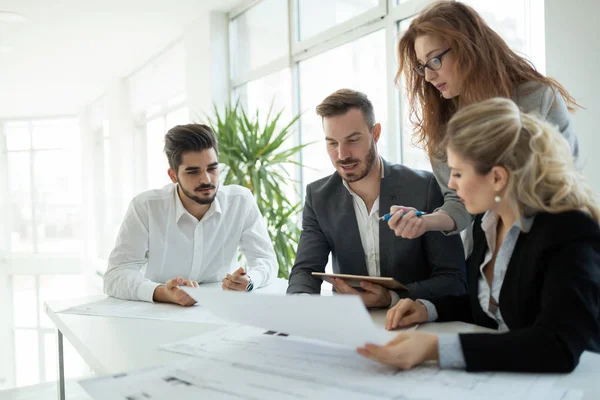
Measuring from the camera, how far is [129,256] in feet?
7.38

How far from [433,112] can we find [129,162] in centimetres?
830

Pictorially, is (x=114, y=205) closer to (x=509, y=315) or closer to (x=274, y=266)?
(x=274, y=266)

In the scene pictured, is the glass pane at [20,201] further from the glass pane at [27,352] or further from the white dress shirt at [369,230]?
the white dress shirt at [369,230]

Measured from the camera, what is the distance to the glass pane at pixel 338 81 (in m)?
4.04

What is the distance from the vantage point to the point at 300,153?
16.8ft

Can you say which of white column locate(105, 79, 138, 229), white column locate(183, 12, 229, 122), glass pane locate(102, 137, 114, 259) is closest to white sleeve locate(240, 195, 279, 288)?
white column locate(183, 12, 229, 122)

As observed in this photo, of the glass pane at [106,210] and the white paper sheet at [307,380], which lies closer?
the white paper sheet at [307,380]

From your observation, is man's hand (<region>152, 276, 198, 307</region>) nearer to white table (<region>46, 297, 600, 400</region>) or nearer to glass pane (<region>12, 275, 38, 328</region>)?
white table (<region>46, 297, 600, 400</region>)

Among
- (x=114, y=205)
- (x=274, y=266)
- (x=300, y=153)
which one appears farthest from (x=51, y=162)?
(x=274, y=266)

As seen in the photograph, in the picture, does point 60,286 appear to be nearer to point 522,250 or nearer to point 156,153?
point 156,153

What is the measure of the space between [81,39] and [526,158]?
6.78 meters

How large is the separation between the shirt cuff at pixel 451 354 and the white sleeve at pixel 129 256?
50.6 inches

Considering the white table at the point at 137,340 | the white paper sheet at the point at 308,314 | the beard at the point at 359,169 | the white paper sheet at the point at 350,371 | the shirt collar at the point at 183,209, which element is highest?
the beard at the point at 359,169

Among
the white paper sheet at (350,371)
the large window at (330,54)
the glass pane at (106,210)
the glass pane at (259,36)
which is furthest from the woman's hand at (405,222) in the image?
the glass pane at (106,210)
